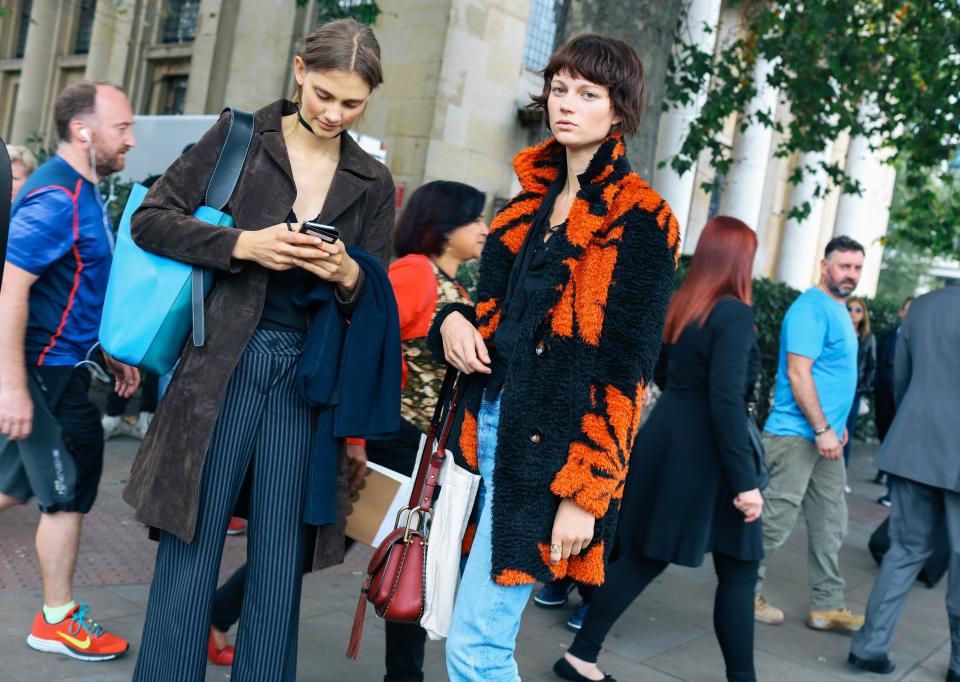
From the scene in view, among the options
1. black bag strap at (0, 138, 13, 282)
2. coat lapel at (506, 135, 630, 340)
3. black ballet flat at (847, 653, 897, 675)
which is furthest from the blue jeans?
black ballet flat at (847, 653, 897, 675)

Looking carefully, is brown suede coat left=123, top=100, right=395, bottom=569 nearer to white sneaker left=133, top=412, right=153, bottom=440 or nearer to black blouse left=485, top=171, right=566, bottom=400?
black blouse left=485, top=171, right=566, bottom=400

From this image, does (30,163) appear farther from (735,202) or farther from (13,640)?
(735,202)

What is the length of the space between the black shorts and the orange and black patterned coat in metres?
1.93

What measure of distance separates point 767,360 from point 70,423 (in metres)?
10.2

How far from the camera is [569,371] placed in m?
2.33

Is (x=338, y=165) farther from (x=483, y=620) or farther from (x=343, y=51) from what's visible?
(x=483, y=620)

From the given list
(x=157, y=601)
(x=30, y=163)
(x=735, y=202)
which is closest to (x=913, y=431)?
(x=157, y=601)

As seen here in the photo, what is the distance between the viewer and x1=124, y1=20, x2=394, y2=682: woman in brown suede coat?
2.47 meters

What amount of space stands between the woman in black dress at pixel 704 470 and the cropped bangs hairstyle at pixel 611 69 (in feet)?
5.56

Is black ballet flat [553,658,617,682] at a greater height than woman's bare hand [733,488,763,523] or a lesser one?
lesser

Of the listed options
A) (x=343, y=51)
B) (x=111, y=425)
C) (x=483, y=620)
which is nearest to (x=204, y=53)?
(x=111, y=425)

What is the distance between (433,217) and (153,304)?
168 cm

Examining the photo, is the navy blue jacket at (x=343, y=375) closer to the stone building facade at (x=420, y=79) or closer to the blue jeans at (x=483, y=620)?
the blue jeans at (x=483, y=620)

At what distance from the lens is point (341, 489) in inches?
108
